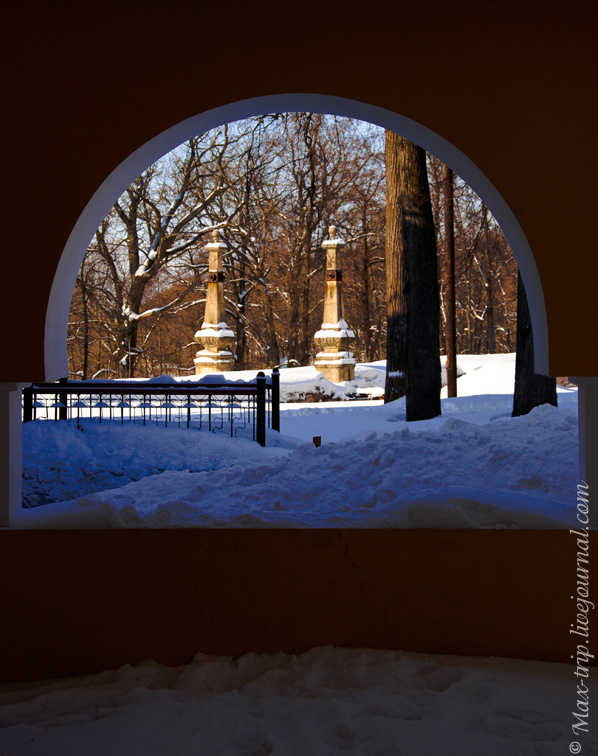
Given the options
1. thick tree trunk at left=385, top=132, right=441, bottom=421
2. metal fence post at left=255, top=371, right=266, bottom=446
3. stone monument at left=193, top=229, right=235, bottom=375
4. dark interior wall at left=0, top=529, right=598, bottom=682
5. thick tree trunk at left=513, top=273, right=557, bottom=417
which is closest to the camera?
dark interior wall at left=0, top=529, right=598, bottom=682

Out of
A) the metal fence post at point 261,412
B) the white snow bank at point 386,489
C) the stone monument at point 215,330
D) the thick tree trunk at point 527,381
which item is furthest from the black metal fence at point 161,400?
the stone monument at point 215,330

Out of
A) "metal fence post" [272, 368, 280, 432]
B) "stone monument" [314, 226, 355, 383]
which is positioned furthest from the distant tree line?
"metal fence post" [272, 368, 280, 432]

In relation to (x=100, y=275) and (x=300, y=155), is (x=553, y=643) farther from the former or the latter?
(x=100, y=275)

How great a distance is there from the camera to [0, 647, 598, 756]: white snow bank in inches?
104

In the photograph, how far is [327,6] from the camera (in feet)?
10.4

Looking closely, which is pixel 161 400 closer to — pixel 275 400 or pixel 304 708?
pixel 275 400

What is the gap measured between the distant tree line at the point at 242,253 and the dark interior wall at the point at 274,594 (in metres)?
16.0

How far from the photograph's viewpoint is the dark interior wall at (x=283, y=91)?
3.12 metres

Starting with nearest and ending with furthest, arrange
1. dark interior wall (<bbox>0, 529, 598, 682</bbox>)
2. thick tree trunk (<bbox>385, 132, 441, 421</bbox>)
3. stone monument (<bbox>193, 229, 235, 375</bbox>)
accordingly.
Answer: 1. dark interior wall (<bbox>0, 529, 598, 682</bbox>)
2. thick tree trunk (<bbox>385, 132, 441, 421</bbox>)
3. stone monument (<bbox>193, 229, 235, 375</bbox>)

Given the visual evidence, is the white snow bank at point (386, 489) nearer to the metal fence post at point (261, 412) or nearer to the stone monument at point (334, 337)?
the metal fence post at point (261, 412)

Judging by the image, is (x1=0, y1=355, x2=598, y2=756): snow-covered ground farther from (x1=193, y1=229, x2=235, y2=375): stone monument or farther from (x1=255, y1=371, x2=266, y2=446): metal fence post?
(x1=193, y1=229, x2=235, y2=375): stone monument

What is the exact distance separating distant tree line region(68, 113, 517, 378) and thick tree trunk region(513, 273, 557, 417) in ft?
34.9

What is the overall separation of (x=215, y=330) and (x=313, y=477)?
12.8m

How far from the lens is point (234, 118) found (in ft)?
11.6
